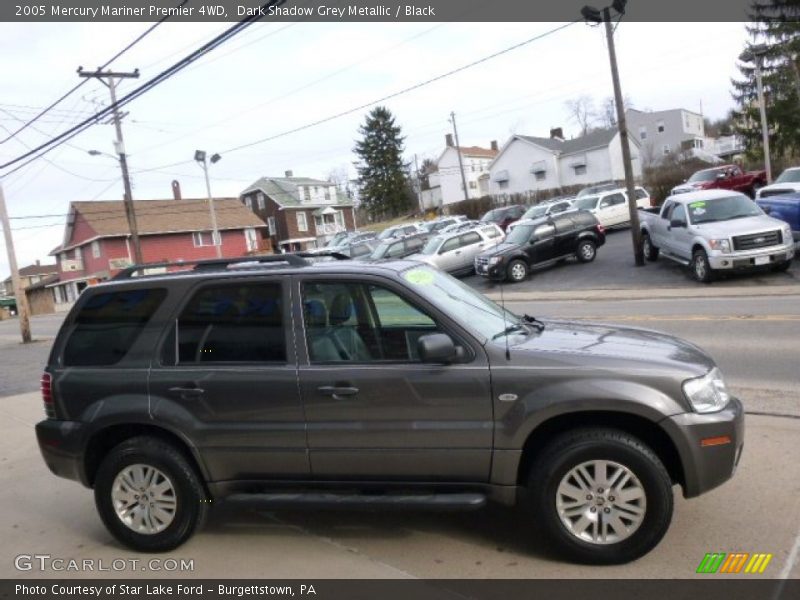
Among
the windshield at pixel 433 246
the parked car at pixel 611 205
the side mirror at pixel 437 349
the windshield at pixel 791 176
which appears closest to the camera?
the side mirror at pixel 437 349

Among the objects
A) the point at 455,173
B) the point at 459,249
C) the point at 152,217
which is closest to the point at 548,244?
the point at 459,249

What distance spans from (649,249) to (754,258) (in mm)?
5298

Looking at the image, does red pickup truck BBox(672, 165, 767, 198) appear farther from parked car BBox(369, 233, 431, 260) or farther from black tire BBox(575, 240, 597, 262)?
parked car BBox(369, 233, 431, 260)

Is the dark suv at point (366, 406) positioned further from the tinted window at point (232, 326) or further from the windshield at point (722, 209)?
the windshield at point (722, 209)

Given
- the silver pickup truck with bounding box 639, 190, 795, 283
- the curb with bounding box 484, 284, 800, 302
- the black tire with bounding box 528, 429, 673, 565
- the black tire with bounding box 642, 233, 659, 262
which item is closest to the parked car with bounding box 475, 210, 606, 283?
the black tire with bounding box 642, 233, 659, 262

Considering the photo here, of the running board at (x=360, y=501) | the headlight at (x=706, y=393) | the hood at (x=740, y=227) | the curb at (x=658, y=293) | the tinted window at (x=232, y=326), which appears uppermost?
the tinted window at (x=232, y=326)

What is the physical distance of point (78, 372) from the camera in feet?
14.3

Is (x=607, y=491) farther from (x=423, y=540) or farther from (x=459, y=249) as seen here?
(x=459, y=249)

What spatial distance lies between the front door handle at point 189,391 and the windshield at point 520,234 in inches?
737

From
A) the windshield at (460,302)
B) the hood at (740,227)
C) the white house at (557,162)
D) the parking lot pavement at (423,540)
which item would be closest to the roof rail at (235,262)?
the windshield at (460,302)

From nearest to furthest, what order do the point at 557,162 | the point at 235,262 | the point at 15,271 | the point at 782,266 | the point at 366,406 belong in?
1. the point at 366,406
2. the point at 235,262
3. the point at 782,266
4. the point at 15,271
5. the point at 557,162

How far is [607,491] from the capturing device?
3.60 meters

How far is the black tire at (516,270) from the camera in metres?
21.7

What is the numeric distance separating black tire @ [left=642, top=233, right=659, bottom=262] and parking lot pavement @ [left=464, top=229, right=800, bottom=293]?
0.18 metres
